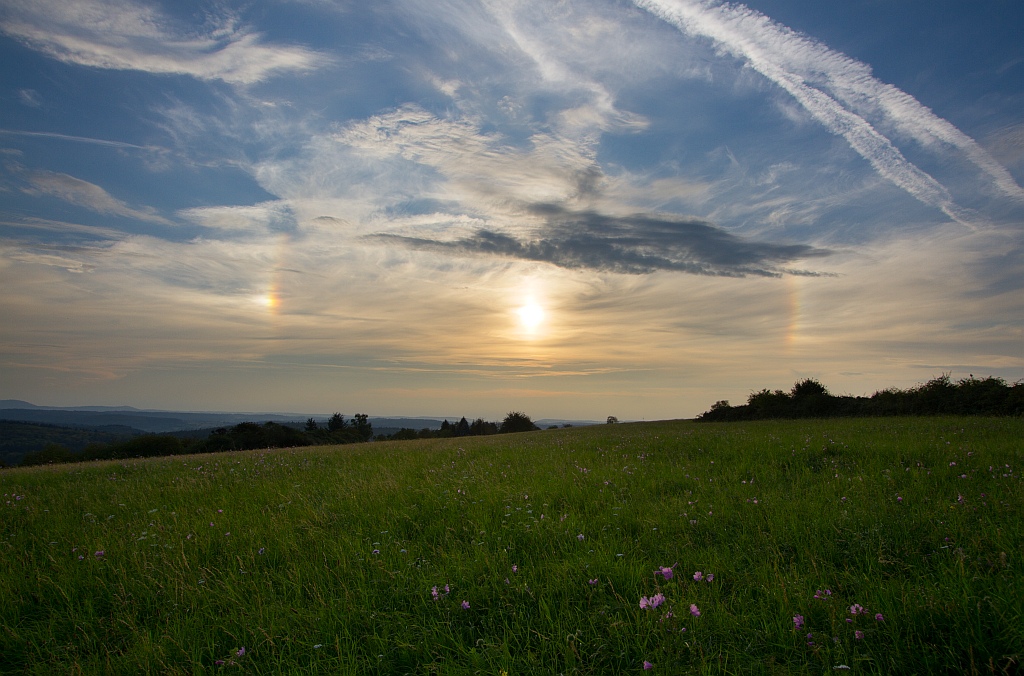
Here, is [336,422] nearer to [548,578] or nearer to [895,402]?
[895,402]

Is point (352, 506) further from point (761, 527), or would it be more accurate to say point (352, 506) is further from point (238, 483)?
point (761, 527)

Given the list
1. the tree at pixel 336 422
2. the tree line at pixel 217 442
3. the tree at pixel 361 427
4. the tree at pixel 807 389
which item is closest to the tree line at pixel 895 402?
the tree at pixel 807 389

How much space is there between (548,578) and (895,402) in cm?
3280

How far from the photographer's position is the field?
10.8 ft

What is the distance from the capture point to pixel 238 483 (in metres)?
10.2

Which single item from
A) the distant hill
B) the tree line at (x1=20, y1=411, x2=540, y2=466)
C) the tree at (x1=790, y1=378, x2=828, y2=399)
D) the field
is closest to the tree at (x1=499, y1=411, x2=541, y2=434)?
the tree line at (x1=20, y1=411, x2=540, y2=466)

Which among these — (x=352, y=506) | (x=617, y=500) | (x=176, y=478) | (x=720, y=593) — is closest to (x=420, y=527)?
(x=352, y=506)

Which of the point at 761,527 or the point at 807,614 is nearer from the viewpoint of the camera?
the point at 807,614

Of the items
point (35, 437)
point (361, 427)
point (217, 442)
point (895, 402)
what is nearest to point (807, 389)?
point (895, 402)

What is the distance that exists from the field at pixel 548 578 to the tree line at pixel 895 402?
2048 cm

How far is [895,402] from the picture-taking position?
28.5m

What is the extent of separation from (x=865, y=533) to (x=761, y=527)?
0.96 metres

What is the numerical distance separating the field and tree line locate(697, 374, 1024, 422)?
20.5 meters

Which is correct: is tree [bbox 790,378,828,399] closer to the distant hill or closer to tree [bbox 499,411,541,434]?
tree [bbox 499,411,541,434]
